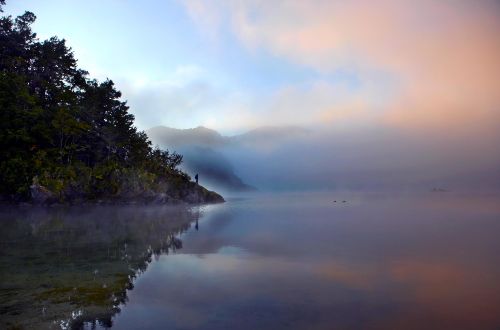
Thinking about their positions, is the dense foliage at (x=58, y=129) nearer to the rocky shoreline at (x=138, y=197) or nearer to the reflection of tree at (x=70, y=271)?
the rocky shoreline at (x=138, y=197)

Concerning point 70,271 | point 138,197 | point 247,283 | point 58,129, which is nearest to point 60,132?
point 58,129

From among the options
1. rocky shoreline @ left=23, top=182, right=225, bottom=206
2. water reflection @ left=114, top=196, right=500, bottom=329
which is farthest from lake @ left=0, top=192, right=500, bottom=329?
rocky shoreline @ left=23, top=182, right=225, bottom=206

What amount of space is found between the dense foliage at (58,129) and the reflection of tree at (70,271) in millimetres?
33470

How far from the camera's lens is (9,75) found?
55219 millimetres

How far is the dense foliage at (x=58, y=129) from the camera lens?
53094 mm

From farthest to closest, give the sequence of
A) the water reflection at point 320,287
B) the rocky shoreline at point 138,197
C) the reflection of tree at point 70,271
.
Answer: the rocky shoreline at point 138,197 → the reflection of tree at point 70,271 → the water reflection at point 320,287

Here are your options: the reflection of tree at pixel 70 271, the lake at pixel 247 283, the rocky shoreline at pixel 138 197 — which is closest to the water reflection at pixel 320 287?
the lake at pixel 247 283

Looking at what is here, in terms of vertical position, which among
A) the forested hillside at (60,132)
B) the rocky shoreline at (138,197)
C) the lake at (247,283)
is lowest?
the lake at (247,283)

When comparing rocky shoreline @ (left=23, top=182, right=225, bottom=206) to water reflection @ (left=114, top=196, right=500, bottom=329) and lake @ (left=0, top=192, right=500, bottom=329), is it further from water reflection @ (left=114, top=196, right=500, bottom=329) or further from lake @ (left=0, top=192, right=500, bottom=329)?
water reflection @ (left=114, top=196, right=500, bottom=329)

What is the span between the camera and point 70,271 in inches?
523

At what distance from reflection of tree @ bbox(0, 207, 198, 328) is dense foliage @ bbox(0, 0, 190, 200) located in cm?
3347

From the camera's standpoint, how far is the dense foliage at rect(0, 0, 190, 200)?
53094 millimetres

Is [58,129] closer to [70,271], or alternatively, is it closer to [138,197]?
[138,197]

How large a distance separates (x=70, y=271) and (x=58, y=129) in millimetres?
50233
